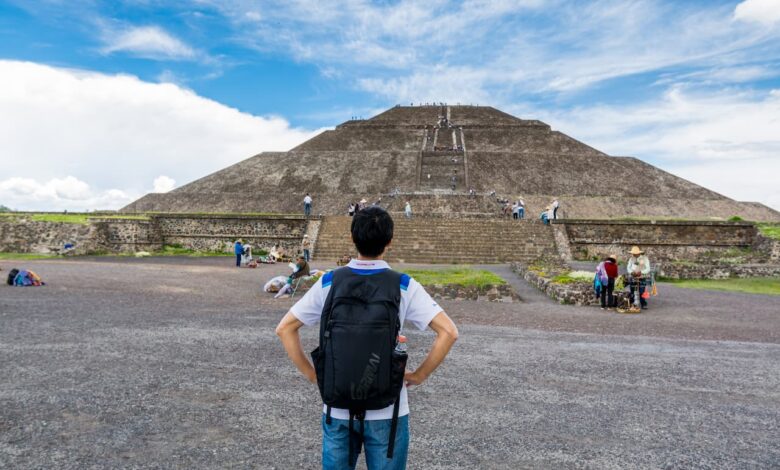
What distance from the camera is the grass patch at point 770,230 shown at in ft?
71.3

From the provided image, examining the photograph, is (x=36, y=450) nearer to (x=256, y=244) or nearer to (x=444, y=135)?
(x=256, y=244)

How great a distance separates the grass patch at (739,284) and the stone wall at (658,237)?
21.0 ft

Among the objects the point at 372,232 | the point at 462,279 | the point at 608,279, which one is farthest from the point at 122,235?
the point at 372,232

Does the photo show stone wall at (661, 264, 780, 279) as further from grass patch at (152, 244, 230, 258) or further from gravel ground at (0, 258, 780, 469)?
grass patch at (152, 244, 230, 258)

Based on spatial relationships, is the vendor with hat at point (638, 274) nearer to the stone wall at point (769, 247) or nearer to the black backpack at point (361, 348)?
the black backpack at point (361, 348)

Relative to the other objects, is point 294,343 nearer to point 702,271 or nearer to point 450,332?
point 450,332

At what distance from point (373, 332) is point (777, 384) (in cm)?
583

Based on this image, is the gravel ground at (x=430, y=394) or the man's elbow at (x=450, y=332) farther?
the gravel ground at (x=430, y=394)

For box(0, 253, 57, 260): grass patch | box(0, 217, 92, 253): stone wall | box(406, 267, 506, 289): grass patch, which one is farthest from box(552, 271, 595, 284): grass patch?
box(0, 217, 92, 253): stone wall

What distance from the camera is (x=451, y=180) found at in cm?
3841

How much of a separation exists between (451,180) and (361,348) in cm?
3675

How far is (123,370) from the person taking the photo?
5.86 meters

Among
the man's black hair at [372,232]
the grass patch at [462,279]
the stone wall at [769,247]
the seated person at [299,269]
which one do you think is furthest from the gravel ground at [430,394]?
the stone wall at [769,247]

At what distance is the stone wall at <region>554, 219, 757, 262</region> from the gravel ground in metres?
14.2
